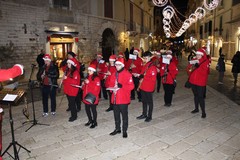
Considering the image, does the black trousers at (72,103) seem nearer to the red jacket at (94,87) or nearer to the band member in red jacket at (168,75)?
the red jacket at (94,87)

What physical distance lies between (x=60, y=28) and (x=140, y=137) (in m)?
13.7

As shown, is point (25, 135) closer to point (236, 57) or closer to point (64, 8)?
point (236, 57)

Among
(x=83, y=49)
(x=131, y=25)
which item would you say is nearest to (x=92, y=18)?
(x=83, y=49)

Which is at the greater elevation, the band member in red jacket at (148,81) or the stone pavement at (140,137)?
the band member in red jacket at (148,81)

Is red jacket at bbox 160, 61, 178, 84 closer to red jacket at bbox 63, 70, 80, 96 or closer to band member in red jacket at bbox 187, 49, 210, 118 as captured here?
band member in red jacket at bbox 187, 49, 210, 118

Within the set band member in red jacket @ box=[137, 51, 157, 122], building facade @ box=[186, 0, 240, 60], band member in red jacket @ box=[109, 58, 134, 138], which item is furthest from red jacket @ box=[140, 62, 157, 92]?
building facade @ box=[186, 0, 240, 60]

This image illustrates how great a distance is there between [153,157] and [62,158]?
186 centimetres

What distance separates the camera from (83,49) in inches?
776

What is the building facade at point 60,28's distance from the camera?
541 inches

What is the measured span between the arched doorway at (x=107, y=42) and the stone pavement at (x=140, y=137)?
16.1 m

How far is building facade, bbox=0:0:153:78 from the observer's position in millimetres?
13742

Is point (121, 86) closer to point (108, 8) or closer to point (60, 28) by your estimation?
point (60, 28)

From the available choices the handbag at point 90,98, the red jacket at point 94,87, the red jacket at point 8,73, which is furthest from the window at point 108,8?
the red jacket at point 8,73

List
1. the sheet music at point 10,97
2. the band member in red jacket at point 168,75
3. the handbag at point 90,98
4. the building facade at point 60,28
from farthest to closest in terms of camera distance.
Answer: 1. the building facade at point 60,28
2. the band member in red jacket at point 168,75
3. the handbag at point 90,98
4. the sheet music at point 10,97
